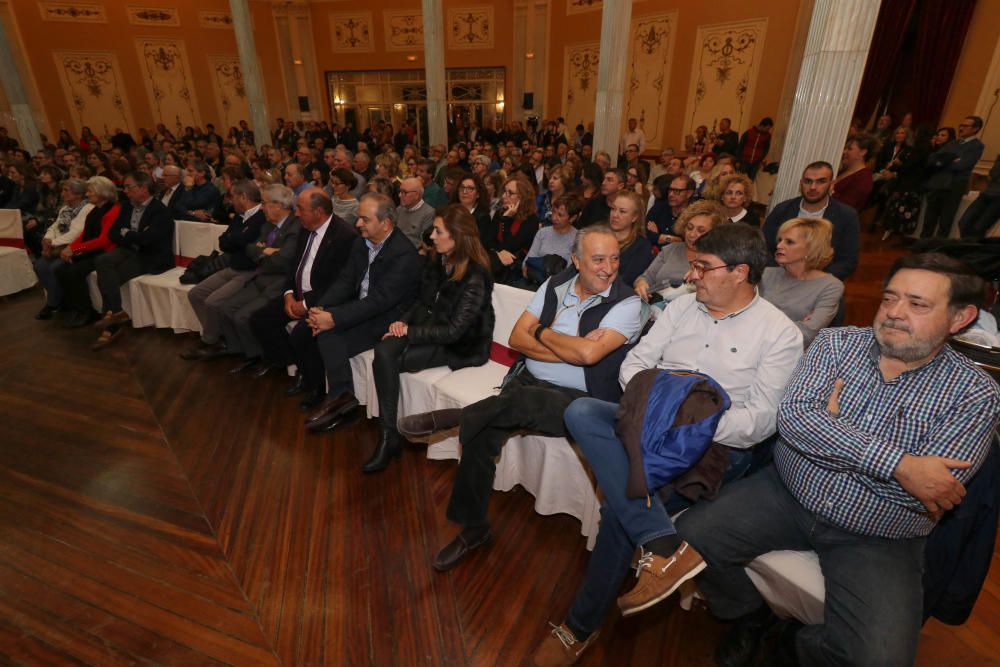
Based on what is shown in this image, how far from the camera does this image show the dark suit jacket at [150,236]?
4338 mm

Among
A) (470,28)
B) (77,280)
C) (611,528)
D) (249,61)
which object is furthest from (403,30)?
(611,528)

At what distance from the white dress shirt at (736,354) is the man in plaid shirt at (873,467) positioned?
80 millimetres

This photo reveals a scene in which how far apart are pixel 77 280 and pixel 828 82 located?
651 centimetres

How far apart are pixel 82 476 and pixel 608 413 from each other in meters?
2.83

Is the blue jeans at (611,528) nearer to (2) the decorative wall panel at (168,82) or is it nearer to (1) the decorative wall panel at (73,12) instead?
(2) the decorative wall panel at (168,82)

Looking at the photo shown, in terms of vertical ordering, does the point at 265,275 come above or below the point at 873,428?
below

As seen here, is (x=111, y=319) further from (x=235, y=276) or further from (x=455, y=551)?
(x=455, y=551)

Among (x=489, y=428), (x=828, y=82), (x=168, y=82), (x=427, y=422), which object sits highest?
(x=168, y=82)

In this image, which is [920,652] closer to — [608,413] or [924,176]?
[608,413]

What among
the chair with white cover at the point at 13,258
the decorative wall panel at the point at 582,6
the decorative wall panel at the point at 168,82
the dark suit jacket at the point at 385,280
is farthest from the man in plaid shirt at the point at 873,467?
the decorative wall panel at the point at 168,82

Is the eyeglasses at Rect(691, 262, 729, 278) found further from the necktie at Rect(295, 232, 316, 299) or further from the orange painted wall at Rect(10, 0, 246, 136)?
the orange painted wall at Rect(10, 0, 246, 136)

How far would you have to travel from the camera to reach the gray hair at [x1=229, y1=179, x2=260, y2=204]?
12.9ft

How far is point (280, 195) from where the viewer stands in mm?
3688

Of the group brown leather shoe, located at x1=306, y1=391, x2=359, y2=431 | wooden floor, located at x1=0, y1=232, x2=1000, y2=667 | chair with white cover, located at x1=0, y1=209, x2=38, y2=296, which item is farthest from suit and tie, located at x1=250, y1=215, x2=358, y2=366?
chair with white cover, located at x1=0, y1=209, x2=38, y2=296
